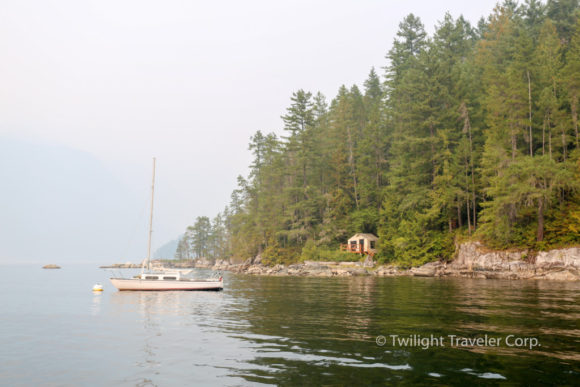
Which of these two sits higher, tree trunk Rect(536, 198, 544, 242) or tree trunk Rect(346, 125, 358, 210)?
tree trunk Rect(346, 125, 358, 210)

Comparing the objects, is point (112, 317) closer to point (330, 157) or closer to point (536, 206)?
point (536, 206)

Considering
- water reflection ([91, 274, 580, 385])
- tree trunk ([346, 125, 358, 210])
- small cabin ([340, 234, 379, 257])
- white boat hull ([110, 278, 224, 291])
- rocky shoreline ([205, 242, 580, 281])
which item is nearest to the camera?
water reflection ([91, 274, 580, 385])

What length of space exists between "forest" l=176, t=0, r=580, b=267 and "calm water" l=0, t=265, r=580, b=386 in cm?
2194

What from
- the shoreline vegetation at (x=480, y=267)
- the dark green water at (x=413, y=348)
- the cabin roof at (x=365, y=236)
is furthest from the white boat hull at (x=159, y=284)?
the cabin roof at (x=365, y=236)

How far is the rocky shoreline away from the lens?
3709 centimetres

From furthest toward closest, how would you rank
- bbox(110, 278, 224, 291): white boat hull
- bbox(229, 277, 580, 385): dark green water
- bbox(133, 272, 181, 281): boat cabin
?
bbox(133, 272, 181, 281): boat cabin, bbox(110, 278, 224, 291): white boat hull, bbox(229, 277, 580, 385): dark green water

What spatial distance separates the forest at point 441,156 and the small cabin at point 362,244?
235cm

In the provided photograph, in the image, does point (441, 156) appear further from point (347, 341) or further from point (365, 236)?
point (347, 341)

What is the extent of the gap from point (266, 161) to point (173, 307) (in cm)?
7851

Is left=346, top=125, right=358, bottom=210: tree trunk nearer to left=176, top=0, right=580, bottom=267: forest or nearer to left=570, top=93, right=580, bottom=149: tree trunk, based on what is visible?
left=176, top=0, right=580, bottom=267: forest

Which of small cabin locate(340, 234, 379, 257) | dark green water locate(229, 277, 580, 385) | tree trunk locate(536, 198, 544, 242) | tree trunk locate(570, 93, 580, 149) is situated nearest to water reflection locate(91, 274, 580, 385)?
dark green water locate(229, 277, 580, 385)

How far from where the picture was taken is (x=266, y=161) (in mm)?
100500

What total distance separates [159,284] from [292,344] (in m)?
25.9

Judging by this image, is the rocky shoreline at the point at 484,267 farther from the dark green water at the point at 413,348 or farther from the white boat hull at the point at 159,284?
the white boat hull at the point at 159,284
